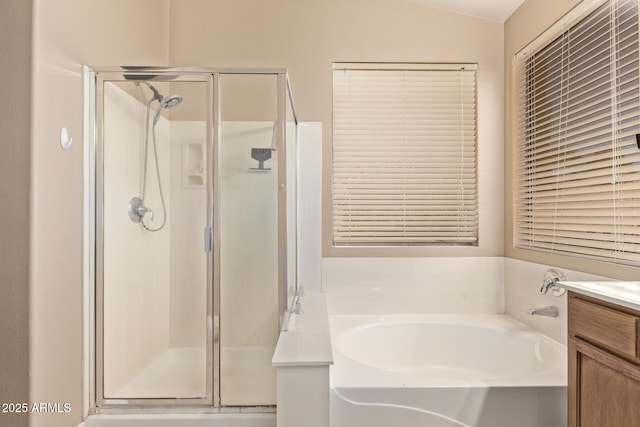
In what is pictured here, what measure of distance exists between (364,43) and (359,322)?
182 cm

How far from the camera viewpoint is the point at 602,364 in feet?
3.43

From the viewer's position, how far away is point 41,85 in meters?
1.30

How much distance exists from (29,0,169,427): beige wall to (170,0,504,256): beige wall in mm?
789

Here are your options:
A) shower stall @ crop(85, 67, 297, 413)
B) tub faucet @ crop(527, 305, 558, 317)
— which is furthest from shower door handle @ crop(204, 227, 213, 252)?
tub faucet @ crop(527, 305, 558, 317)

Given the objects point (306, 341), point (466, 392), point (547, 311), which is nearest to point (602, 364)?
point (466, 392)

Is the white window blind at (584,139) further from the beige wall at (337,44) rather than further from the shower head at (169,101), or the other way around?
the shower head at (169,101)

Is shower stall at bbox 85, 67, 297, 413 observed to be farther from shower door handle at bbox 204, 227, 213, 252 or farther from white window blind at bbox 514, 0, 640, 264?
white window blind at bbox 514, 0, 640, 264

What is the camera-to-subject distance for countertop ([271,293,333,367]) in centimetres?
128

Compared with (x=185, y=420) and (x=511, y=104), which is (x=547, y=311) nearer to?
(x=511, y=104)

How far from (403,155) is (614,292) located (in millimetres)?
1524

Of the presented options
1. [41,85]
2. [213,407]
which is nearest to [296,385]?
[213,407]

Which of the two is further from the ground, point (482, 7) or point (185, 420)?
point (482, 7)

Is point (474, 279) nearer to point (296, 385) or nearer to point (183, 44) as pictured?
point (296, 385)

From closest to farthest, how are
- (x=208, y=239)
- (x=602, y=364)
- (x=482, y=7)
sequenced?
(x=602, y=364) < (x=208, y=239) < (x=482, y=7)
